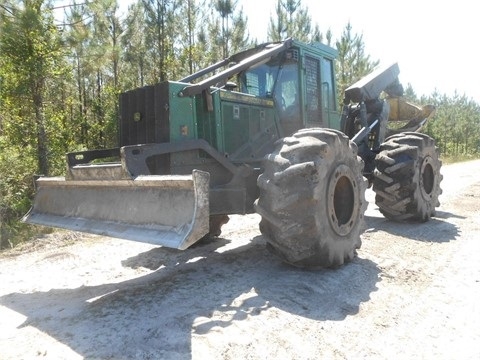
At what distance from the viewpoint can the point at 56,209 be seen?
477cm

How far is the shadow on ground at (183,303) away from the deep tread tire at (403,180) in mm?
2035

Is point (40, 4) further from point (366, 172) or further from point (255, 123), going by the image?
point (366, 172)

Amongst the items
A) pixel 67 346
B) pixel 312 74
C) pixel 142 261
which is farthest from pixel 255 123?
pixel 67 346

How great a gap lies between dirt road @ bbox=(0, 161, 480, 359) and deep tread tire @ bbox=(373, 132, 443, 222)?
88 centimetres

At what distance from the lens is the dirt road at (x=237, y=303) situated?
2.87 metres

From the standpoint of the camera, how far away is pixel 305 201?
3969 millimetres

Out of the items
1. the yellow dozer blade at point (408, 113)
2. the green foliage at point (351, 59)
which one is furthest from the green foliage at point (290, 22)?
the yellow dozer blade at point (408, 113)

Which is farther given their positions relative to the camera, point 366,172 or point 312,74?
point 366,172

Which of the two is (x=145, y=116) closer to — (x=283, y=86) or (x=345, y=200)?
(x=283, y=86)

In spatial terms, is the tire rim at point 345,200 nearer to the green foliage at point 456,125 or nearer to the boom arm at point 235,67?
the boom arm at point 235,67

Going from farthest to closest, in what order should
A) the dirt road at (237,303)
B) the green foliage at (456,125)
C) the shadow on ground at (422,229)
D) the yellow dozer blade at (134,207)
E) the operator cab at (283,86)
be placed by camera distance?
the green foliage at (456,125) → the shadow on ground at (422,229) → the operator cab at (283,86) → the yellow dozer blade at (134,207) → the dirt road at (237,303)

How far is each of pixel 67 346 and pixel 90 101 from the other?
2124cm

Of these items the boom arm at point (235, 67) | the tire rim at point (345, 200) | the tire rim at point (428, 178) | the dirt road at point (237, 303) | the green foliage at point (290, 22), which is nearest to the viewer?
the dirt road at point (237, 303)

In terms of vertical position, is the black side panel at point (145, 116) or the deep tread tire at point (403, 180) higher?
the black side panel at point (145, 116)
